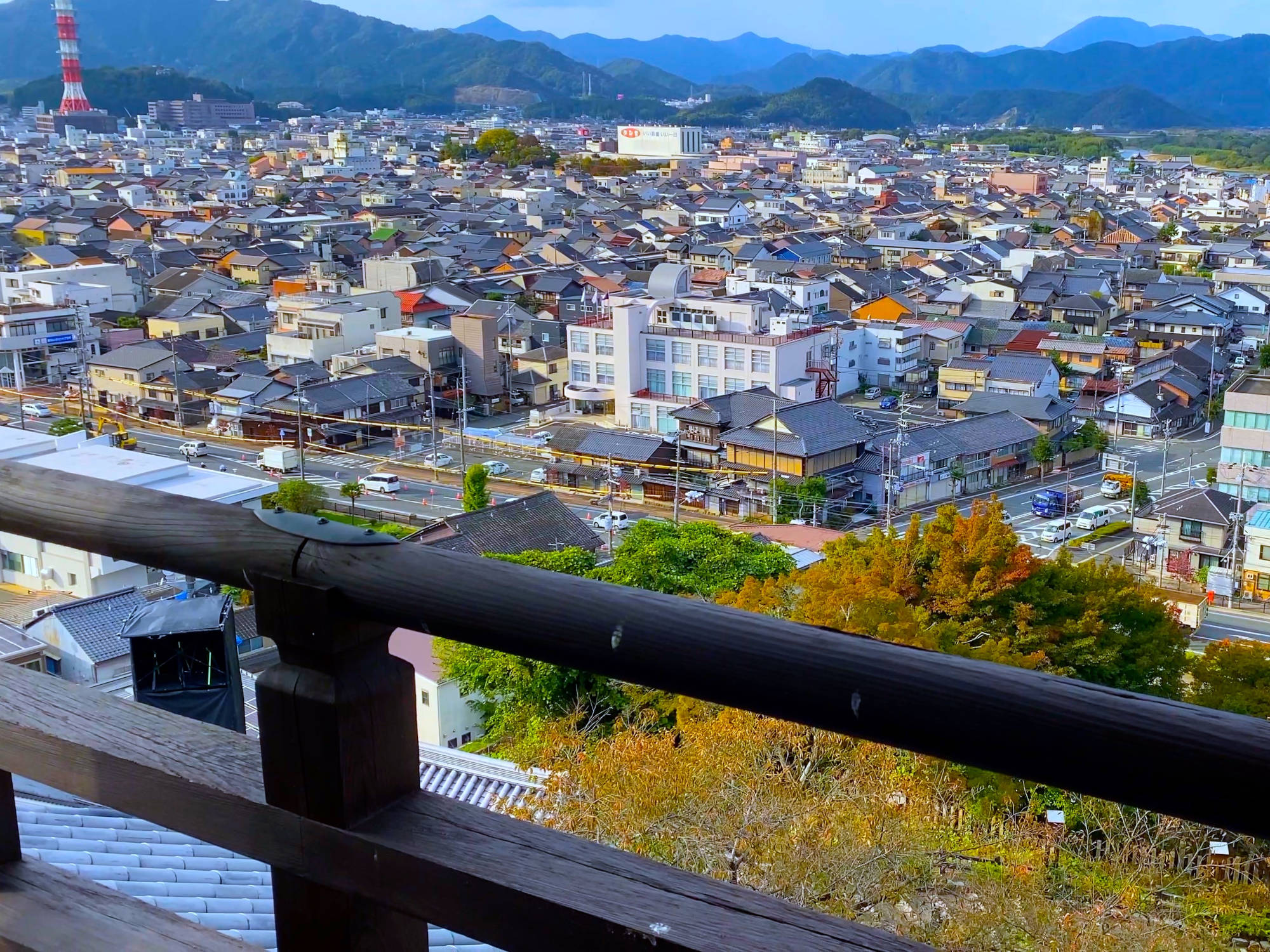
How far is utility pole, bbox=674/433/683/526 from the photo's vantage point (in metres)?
8.91

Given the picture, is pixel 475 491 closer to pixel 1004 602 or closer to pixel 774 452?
pixel 774 452

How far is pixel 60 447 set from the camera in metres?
7.67

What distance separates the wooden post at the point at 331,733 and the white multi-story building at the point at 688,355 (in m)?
10.6

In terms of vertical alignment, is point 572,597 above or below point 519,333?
above

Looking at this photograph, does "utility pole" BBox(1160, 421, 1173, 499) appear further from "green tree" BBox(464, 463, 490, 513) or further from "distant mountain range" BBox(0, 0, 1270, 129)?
"distant mountain range" BBox(0, 0, 1270, 129)

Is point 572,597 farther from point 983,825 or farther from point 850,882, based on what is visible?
point 983,825

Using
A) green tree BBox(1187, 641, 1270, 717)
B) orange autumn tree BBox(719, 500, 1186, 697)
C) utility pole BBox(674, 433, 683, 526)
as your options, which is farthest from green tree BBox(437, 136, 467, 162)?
green tree BBox(1187, 641, 1270, 717)

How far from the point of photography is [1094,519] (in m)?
8.84

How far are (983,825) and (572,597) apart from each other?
286 cm

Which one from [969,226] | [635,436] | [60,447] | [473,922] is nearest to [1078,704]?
[473,922]

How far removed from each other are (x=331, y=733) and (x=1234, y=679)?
4231mm

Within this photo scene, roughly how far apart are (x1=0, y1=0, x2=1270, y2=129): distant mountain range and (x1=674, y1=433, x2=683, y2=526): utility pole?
41.9 metres

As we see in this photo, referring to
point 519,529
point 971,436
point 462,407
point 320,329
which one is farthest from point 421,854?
point 320,329

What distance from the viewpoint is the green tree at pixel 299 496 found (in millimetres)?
7750
